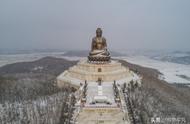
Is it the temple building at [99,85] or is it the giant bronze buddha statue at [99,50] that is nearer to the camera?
the temple building at [99,85]

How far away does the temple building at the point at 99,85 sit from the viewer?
2961cm

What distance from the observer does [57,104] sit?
35.5 metres

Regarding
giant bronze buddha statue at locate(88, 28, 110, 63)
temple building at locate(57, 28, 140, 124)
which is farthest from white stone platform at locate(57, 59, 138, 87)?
giant bronze buddha statue at locate(88, 28, 110, 63)

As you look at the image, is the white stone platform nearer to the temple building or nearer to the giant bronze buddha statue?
the temple building

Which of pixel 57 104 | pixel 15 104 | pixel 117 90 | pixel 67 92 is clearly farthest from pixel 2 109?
pixel 117 90

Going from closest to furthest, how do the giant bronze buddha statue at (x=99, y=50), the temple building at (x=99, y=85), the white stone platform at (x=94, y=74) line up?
the temple building at (x=99, y=85), the white stone platform at (x=94, y=74), the giant bronze buddha statue at (x=99, y=50)

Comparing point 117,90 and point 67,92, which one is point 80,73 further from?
point 117,90

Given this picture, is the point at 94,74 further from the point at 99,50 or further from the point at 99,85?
the point at 99,50

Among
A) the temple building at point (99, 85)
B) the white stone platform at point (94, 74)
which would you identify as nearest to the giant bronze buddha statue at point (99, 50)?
the temple building at point (99, 85)

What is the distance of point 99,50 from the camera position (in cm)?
4703

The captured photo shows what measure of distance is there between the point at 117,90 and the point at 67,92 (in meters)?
5.91

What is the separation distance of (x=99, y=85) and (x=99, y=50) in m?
7.83

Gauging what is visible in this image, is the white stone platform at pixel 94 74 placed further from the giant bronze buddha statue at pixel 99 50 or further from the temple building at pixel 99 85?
the giant bronze buddha statue at pixel 99 50

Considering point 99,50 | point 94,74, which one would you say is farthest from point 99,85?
point 99,50
